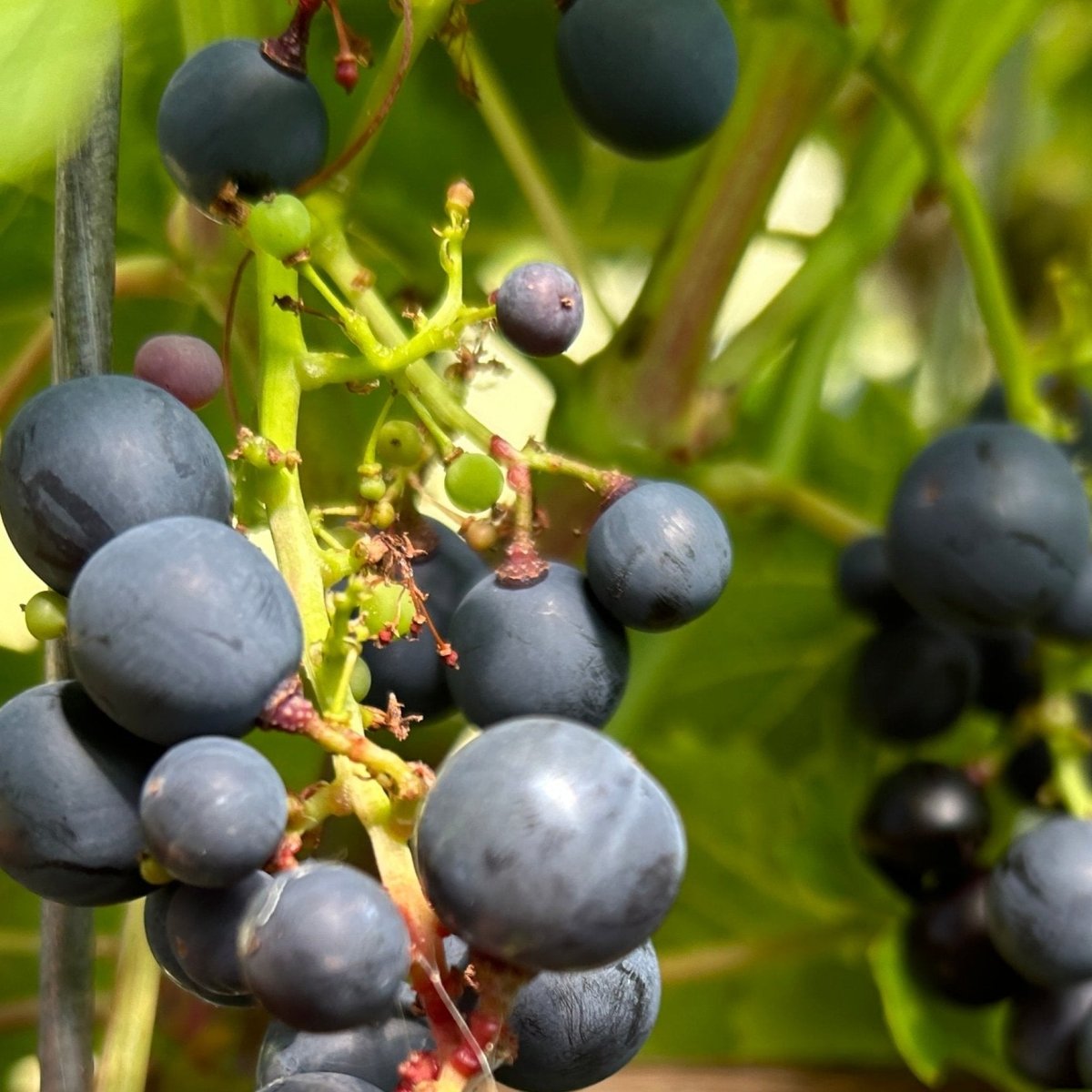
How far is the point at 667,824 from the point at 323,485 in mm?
369

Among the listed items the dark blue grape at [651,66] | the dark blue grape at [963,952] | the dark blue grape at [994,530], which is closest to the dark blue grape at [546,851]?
the dark blue grape at [651,66]

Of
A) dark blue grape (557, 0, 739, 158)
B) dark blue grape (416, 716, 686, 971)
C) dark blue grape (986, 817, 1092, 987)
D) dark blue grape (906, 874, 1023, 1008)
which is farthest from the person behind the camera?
dark blue grape (906, 874, 1023, 1008)

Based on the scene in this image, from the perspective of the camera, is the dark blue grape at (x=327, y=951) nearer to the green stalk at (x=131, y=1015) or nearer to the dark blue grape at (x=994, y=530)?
the green stalk at (x=131, y=1015)

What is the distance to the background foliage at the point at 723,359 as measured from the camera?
0.80 metres

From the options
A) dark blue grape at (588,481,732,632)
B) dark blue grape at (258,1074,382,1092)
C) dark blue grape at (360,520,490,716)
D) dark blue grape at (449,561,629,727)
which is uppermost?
dark blue grape at (588,481,732,632)

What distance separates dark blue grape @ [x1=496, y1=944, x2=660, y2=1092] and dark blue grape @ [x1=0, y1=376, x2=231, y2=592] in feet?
0.62

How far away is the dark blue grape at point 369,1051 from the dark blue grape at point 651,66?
39 cm

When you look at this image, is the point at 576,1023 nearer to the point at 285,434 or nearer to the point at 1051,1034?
the point at 285,434

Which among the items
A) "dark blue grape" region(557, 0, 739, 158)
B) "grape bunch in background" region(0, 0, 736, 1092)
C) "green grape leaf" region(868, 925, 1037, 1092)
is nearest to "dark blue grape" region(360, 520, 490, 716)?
"grape bunch in background" region(0, 0, 736, 1092)

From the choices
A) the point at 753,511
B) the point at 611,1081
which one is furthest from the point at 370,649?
the point at 753,511

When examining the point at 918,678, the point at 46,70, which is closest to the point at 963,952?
the point at 918,678

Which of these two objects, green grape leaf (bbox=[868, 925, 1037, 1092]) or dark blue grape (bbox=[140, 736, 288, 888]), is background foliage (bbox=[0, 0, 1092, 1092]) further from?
dark blue grape (bbox=[140, 736, 288, 888])

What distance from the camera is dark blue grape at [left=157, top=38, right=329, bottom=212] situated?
505 millimetres

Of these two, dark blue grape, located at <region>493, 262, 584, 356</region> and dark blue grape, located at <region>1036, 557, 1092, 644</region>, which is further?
dark blue grape, located at <region>1036, 557, 1092, 644</region>
